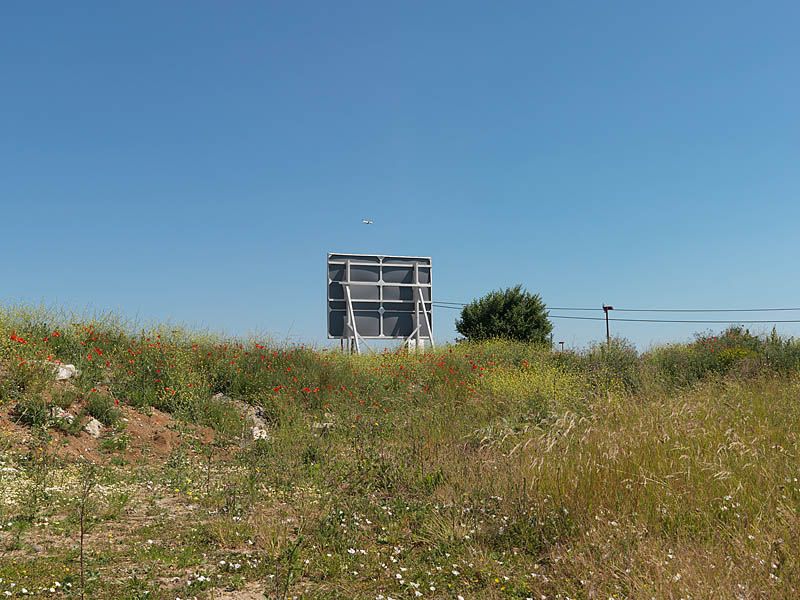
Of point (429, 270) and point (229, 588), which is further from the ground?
point (429, 270)

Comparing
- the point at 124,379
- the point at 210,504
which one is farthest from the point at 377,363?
the point at 210,504

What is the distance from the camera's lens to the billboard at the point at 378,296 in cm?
2430

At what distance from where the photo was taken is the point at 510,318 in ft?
82.9

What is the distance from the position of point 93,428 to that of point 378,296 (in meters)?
15.4

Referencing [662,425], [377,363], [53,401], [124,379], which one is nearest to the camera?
[662,425]

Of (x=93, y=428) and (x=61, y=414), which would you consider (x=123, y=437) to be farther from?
(x=61, y=414)

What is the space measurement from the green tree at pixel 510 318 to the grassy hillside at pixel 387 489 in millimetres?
12095

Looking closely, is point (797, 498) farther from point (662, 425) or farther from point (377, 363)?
point (377, 363)

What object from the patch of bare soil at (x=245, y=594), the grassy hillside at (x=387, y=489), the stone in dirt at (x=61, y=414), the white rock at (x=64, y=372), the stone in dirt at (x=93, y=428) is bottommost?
the patch of bare soil at (x=245, y=594)

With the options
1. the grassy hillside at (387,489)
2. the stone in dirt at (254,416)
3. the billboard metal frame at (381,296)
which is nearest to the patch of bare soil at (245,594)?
the grassy hillside at (387,489)

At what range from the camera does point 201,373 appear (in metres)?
13.7

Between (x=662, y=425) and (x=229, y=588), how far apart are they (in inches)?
183

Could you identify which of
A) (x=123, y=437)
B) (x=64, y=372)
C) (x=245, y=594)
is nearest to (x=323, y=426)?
(x=123, y=437)

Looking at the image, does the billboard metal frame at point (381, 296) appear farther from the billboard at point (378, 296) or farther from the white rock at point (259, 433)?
the white rock at point (259, 433)
